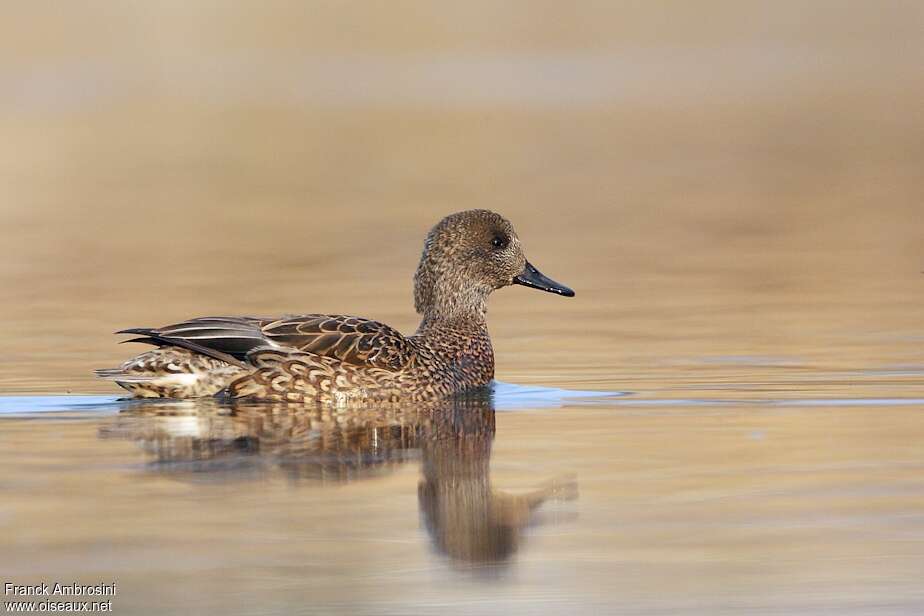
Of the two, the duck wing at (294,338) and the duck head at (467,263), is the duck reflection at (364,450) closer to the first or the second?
the duck wing at (294,338)

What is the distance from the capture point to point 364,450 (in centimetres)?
832

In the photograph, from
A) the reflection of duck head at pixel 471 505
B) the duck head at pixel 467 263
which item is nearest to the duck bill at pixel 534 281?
the duck head at pixel 467 263

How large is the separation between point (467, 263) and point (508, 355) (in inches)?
32.5

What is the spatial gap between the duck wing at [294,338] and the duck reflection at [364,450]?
0.25 m

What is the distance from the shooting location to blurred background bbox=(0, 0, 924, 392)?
12.7m

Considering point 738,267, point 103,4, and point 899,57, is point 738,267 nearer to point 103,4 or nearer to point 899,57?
point 899,57

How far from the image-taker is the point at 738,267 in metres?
15.3

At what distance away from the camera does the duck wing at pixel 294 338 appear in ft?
30.7

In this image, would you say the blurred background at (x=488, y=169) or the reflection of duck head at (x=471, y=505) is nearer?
the reflection of duck head at (x=471, y=505)

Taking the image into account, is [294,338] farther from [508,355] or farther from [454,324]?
[508,355]

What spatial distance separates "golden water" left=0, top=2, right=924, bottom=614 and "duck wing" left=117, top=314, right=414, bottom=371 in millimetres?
324

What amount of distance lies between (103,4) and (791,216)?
35215 mm

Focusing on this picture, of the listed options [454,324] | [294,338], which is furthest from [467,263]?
[294,338]

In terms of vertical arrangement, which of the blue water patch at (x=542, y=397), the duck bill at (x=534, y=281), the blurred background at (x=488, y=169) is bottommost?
the blue water patch at (x=542, y=397)
